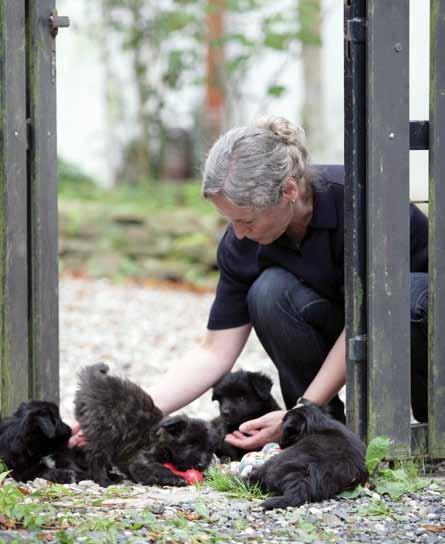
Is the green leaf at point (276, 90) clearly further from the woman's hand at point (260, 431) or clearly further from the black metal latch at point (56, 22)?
the woman's hand at point (260, 431)

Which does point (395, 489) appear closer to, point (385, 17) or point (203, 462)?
point (203, 462)

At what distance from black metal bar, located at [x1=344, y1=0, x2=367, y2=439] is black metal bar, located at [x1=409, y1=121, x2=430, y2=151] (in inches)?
8.9

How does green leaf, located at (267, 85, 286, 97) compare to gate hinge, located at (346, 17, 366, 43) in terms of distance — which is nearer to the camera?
gate hinge, located at (346, 17, 366, 43)

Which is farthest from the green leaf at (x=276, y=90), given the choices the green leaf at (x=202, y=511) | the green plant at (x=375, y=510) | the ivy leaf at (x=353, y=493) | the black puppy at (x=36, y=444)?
the green leaf at (x=202, y=511)

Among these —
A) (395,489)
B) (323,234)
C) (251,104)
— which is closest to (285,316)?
(323,234)

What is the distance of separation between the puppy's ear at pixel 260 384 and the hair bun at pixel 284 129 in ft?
4.09

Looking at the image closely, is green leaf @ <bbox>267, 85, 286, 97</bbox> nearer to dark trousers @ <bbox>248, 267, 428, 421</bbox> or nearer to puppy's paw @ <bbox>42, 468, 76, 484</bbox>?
dark trousers @ <bbox>248, 267, 428, 421</bbox>

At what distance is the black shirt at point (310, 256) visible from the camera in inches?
193

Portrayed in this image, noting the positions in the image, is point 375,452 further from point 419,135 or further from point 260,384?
point 419,135

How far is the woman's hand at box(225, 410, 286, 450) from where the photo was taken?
187 inches

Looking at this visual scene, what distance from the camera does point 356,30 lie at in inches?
170

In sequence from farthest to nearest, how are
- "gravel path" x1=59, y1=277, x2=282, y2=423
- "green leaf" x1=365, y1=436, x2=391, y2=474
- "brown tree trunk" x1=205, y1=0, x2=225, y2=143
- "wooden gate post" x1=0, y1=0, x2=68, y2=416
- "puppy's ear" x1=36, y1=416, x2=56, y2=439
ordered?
"brown tree trunk" x1=205, y1=0, x2=225, y2=143 → "gravel path" x1=59, y1=277, x2=282, y2=423 → "wooden gate post" x1=0, y1=0, x2=68, y2=416 → "puppy's ear" x1=36, y1=416, x2=56, y2=439 → "green leaf" x1=365, y1=436, x2=391, y2=474

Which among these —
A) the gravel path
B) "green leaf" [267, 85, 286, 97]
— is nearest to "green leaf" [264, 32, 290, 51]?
"green leaf" [267, 85, 286, 97]

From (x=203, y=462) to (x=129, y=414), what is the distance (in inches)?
16.6
